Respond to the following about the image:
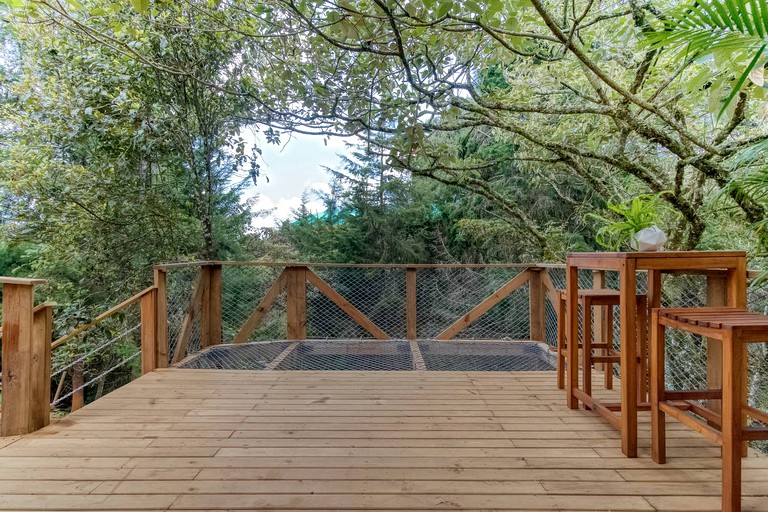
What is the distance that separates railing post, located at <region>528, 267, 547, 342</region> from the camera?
4.15 meters

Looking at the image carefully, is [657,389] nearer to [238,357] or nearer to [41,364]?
[41,364]

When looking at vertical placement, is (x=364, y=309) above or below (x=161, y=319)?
below

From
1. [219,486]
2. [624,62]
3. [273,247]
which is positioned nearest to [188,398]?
[219,486]

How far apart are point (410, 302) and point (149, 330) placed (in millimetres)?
2352

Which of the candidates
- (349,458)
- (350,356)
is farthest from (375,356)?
(349,458)

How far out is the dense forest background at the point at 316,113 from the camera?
102 inches

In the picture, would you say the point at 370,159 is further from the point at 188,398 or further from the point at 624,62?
the point at 188,398

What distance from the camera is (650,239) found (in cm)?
194

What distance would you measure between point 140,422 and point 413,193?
23.8ft

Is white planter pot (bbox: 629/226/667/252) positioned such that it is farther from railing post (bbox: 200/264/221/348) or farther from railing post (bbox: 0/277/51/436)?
railing post (bbox: 200/264/221/348)

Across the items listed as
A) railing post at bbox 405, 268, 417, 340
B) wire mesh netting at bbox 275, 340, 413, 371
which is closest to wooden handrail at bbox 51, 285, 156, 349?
wire mesh netting at bbox 275, 340, 413, 371

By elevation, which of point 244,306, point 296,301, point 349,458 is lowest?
point 349,458

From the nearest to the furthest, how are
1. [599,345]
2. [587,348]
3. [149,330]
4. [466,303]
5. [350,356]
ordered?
[587,348], [599,345], [149,330], [350,356], [466,303]

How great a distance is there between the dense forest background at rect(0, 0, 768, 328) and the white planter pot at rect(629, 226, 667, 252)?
13.7 inches
